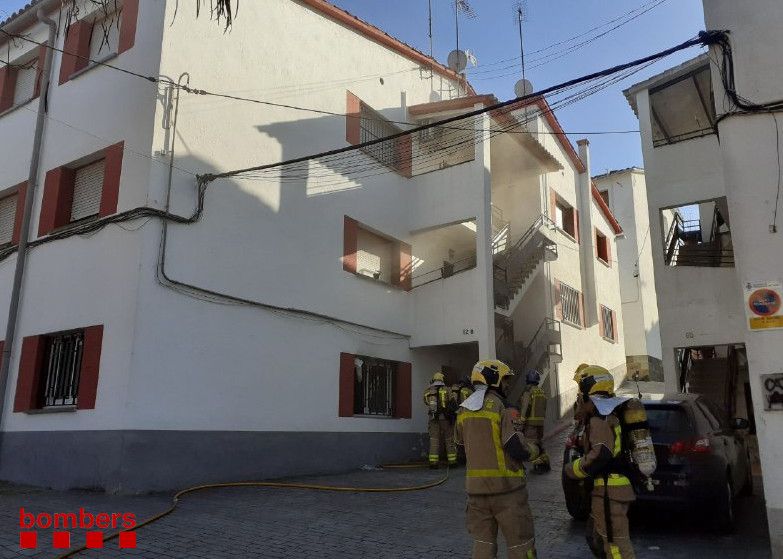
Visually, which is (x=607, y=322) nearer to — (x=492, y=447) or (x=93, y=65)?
(x=93, y=65)

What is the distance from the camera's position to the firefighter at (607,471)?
4.69 meters

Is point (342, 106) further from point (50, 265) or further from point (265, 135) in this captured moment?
point (50, 265)

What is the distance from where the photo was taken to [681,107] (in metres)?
14.1

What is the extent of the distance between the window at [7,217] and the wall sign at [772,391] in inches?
499

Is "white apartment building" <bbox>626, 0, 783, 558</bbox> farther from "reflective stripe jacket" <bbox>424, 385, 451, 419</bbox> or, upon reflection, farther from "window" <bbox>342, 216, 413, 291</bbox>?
"window" <bbox>342, 216, 413, 291</bbox>

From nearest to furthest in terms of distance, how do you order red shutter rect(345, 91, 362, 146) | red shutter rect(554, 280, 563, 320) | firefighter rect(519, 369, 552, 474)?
firefighter rect(519, 369, 552, 474) < red shutter rect(345, 91, 362, 146) < red shutter rect(554, 280, 563, 320)

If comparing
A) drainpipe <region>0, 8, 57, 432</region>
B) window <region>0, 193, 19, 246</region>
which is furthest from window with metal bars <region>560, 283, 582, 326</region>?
window <region>0, 193, 19, 246</region>

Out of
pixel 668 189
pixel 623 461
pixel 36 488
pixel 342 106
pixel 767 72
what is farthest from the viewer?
pixel 342 106

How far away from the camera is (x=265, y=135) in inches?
454

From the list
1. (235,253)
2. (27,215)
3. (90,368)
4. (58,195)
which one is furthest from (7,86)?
(90,368)

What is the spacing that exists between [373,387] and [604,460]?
8.84 m

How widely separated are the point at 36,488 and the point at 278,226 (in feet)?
18.5

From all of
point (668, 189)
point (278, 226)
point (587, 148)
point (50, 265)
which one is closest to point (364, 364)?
point (278, 226)

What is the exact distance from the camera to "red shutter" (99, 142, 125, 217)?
982 centimetres
